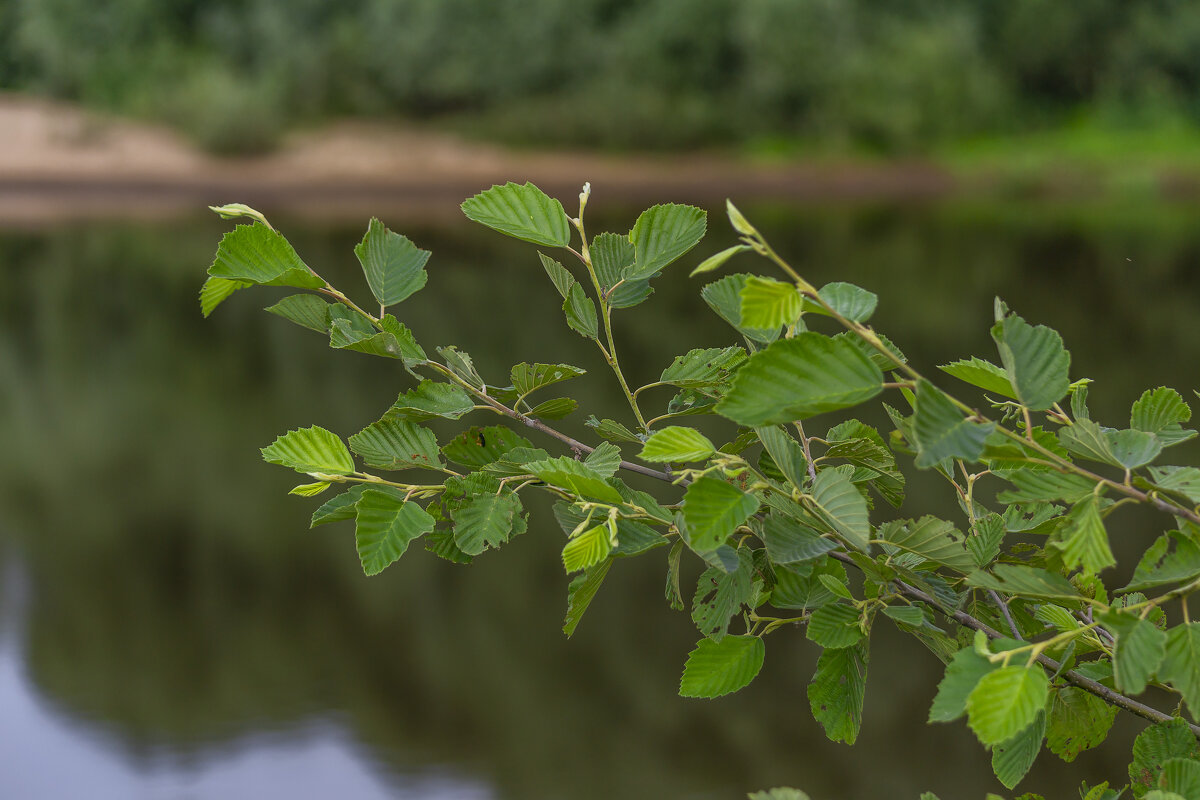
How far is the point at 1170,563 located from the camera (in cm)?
50

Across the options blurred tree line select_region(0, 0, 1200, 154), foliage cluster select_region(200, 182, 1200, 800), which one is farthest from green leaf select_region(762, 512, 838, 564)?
blurred tree line select_region(0, 0, 1200, 154)

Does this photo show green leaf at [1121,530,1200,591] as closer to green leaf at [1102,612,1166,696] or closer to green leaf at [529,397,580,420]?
green leaf at [1102,612,1166,696]

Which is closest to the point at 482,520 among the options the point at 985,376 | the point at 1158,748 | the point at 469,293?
the point at 985,376

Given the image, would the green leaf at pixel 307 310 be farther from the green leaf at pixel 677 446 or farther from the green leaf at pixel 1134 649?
the green leaf at pixel 1134 649

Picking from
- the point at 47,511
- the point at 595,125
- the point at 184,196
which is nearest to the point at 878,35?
the point at 595,125

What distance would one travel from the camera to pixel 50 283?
9.69 meters

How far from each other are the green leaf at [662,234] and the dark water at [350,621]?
3.40 feet

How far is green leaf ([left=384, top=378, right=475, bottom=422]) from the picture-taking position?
2.06 feet

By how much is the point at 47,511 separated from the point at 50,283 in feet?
18.7

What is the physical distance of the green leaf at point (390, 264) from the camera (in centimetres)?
65

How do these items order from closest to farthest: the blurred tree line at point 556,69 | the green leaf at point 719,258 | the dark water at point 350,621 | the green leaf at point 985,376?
the green leaf at point 719,258 < the green leaf at point 985,376 < the dark water at point 350,621 < the blurred tree line at point 556,69

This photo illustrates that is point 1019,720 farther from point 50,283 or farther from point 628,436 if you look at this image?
point 50,283

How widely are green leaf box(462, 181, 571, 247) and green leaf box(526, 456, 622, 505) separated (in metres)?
0.11

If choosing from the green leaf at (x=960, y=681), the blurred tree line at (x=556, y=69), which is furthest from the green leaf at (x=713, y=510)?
the blurred tree line at (x=556, y=69)
